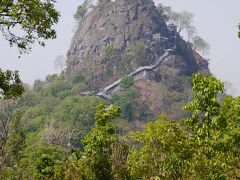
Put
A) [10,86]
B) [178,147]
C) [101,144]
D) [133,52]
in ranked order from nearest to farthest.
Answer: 1. [10,86]
2. [178,147]
3. [101,144]
4. [133,52]

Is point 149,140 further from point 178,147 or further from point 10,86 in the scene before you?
point 10,86

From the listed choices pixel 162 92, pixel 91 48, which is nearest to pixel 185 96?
pixel 162 92

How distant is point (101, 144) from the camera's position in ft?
64.8

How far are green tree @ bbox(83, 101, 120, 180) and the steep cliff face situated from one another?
2725 inches

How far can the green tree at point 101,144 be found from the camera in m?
17.5

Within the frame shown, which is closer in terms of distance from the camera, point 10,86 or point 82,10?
point 10,86

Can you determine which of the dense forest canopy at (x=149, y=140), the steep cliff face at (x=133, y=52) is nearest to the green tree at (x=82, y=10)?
the steep cliff face at (x=133, y=52)

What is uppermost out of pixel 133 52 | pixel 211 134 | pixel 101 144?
pixel 133 52

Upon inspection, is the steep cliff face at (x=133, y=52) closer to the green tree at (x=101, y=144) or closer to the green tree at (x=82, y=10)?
the green tree at (x=82, y=10)

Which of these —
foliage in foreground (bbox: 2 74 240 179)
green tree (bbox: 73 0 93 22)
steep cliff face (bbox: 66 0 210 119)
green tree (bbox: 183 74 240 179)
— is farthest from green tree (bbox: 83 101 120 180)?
green tree (bbox: 73 0 93 22)

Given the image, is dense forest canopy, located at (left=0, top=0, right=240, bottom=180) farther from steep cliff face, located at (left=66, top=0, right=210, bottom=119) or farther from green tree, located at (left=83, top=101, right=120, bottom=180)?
steep cliff face, located at (left=66, top=0, right=210, bottom=119)

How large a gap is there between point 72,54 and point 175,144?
9934 centimetres

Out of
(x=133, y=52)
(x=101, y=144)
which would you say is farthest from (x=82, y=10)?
(x=101, y=144)

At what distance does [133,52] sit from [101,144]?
267 feet
